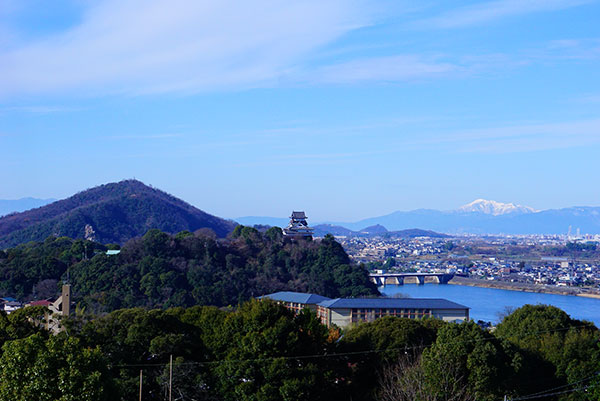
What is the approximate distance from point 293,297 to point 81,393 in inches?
776

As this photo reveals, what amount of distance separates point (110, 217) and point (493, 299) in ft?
118

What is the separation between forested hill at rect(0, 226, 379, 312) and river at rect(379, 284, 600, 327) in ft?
18.8

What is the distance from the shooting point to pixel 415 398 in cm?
941

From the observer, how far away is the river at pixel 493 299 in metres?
31.8

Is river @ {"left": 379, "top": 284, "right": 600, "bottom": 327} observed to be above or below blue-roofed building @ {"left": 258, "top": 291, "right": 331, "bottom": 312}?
below

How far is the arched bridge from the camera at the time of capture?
161 feet

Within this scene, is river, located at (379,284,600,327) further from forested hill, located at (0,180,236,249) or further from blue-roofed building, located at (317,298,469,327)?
forested hill, located at (0,180,236,249)

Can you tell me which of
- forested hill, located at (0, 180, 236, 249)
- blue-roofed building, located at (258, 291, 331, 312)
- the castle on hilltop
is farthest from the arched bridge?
forested hill, located at (0, 180, 236, 249)

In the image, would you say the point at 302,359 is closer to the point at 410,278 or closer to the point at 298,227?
the point at 298,227

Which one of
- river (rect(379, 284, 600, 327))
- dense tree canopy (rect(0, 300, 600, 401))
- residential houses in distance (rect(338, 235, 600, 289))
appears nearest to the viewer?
dense tree canopy (rect(0, 300, 600, 401))

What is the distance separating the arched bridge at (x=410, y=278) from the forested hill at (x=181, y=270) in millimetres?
11492

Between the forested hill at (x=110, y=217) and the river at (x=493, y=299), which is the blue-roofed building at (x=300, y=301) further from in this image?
the forested hill at (x=110, y=217)

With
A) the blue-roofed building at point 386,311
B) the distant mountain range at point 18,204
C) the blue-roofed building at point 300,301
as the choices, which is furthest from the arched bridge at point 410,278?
the distant mountain range at point 18,204

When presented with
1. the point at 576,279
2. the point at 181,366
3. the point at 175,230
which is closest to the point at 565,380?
the point at 181,366
